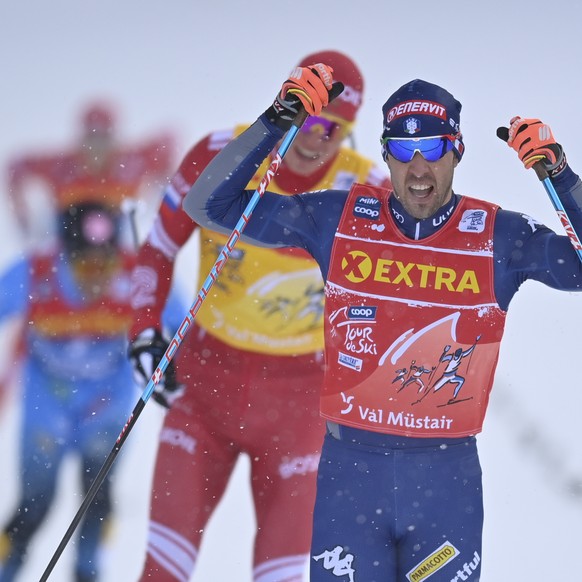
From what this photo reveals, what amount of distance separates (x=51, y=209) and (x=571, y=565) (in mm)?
2927

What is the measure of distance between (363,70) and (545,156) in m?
3.27

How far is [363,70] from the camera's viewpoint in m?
6.25

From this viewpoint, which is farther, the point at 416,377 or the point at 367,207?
the point at 367,207

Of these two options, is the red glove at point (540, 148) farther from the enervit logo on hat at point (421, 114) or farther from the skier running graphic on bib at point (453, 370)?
the skier running graphic on bib at point (453, 370)

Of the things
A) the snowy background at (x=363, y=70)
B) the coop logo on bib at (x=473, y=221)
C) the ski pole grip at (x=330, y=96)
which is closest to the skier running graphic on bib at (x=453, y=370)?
the coop logo on bib at (x=473, y=221)

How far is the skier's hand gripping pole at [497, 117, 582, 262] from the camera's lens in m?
3.09

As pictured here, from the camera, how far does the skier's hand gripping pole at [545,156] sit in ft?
10.1

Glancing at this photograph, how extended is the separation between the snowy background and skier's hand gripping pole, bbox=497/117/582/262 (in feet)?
8.76

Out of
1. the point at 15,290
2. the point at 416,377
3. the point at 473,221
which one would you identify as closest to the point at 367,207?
the point at 473,221

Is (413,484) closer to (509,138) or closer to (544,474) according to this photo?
(509,138)

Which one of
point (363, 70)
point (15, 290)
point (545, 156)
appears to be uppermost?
point (545, 156)

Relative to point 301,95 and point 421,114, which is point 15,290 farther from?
point 421,114

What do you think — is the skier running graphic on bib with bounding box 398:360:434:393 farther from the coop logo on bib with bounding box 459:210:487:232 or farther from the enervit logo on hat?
the enervit logo on hat

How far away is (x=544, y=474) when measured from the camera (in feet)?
18.2
